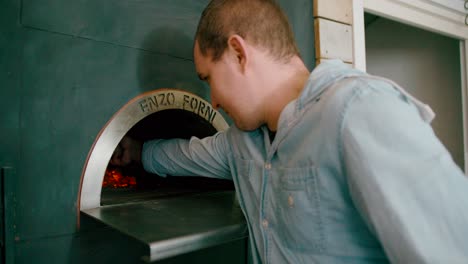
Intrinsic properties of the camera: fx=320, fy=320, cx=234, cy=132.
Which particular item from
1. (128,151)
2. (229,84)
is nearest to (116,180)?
(128,151)

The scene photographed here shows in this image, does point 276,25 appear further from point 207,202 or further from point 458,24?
point 458,24

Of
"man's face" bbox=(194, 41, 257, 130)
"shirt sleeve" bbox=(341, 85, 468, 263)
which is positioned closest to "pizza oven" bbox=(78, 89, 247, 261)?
"man's face" bbox=(194, 41, 257, 130)

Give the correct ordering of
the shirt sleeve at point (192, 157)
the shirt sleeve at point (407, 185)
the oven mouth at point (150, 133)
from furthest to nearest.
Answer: the shirt sleeve at point (192, 157)
the oven mouth at point (150, 133)
the shirt sleeve at point (407, 185)

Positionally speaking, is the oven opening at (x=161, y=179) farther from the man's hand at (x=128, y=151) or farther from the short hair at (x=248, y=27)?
the short hair at (x=248, y=27)

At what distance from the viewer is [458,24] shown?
208 centimetres

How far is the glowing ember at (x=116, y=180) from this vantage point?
131 centimetres

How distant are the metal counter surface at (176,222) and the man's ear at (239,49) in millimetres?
384

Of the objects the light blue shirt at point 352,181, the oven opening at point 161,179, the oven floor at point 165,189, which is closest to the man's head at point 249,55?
the light blue shirt at point 352,181

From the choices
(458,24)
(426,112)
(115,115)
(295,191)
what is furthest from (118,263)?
(458,24)

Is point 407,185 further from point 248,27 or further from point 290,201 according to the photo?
point 248,27

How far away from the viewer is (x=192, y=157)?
1.04 metres

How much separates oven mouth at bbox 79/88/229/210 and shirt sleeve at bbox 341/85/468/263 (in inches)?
25.4

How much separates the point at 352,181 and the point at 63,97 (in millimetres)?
715

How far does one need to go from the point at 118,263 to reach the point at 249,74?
25.5 inches
